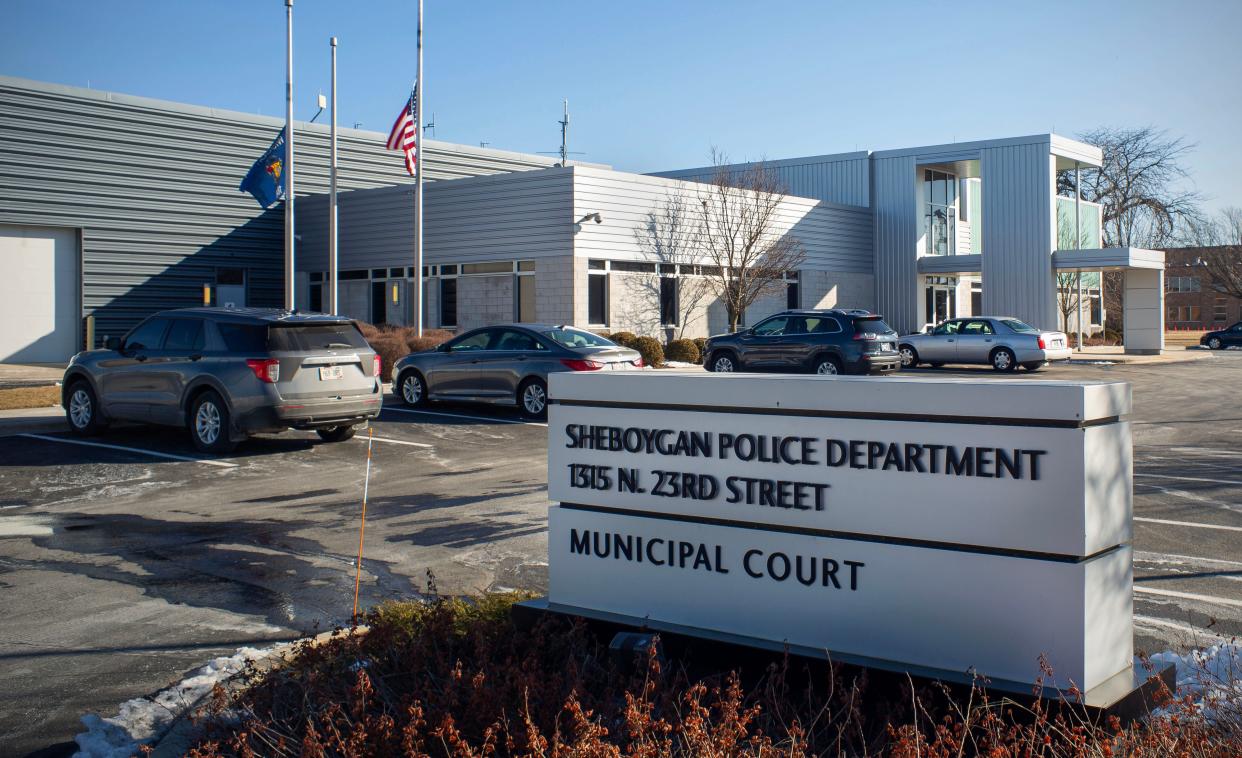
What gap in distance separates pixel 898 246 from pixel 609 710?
40871mm

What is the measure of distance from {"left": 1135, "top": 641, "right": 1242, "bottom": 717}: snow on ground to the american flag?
25.9 metres

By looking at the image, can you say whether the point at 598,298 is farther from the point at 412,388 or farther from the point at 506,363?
the point at 506,363

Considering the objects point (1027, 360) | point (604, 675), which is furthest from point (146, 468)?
point (1027, 360)

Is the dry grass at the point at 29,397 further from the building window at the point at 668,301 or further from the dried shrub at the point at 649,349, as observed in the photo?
the building window at the point at 668,301

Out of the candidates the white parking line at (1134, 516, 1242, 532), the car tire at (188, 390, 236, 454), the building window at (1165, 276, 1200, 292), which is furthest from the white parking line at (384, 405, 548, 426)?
the building window at (1165, 276, 1200, 292)

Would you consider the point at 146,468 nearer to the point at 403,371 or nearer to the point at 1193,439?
the point at 403,371

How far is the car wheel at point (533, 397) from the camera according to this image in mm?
17500

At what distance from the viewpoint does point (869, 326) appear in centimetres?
2458

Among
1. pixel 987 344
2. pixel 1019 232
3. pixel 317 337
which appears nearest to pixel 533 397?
pixel 317 337

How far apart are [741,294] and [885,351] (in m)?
10.6

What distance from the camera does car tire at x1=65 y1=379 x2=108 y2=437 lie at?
15133mm

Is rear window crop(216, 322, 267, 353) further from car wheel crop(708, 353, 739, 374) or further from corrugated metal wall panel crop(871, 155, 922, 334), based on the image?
corrugated metal wall panel crop(871, 155, 922, 334)

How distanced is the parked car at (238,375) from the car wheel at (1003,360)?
2042cm

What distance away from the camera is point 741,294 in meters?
34.9
